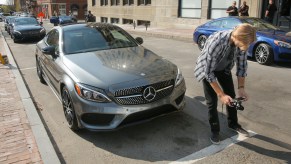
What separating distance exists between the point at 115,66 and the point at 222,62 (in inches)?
62.7

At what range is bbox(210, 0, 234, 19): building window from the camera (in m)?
17.9

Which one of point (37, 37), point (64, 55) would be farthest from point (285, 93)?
point (37, 37)

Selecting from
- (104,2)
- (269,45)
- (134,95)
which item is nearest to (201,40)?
(269,45)

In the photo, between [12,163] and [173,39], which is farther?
[173,39]

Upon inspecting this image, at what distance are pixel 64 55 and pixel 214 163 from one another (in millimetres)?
2989

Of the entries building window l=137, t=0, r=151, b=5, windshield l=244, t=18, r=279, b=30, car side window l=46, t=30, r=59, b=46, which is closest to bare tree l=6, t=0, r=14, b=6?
building window l=137, t=0, r=151, b=5

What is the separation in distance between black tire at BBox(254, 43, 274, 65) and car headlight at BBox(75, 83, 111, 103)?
20.2 feet

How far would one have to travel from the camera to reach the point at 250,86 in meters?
6.48

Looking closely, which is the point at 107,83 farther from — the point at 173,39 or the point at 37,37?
the point at 37,37

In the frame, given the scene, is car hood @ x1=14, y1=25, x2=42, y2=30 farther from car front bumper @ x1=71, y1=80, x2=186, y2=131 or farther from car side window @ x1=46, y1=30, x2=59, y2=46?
car front bumper @ x1=71, y1=80, x2=186, y2=131

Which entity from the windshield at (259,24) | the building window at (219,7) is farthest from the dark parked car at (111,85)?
the building window at (219,7)

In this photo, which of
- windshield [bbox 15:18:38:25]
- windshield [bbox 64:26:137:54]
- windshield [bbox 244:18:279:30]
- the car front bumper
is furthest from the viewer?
windshield [bbox 15:18:38:25]

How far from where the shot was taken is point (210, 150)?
12.2 ft

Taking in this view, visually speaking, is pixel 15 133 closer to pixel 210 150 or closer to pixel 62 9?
pixel 210 150
